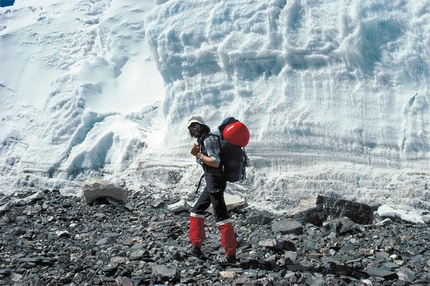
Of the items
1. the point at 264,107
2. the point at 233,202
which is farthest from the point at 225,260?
the point at 264,107

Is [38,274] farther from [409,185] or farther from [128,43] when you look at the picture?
[128,43]

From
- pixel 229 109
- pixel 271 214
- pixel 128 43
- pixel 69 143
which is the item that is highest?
pixel 128 43

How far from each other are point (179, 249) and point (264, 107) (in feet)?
13.3

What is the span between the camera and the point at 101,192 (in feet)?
26.3

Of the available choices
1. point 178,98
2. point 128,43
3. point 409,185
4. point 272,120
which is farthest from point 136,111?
point 409,185

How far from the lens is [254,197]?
8.18 meters

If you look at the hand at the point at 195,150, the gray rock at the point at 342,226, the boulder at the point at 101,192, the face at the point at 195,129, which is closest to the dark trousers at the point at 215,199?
the hand at the point at 195,150

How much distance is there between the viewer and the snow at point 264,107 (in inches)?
322

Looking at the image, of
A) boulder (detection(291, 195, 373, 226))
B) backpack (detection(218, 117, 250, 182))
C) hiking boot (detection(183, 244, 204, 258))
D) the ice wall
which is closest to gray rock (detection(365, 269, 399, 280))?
backpack (detection(218, 117, 250, 182))

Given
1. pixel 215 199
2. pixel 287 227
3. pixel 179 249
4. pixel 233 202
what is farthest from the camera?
pixel 233 202

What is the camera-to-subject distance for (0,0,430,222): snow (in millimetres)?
8172

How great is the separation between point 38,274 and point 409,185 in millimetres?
5775

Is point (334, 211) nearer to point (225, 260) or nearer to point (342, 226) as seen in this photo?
point (342, 226)

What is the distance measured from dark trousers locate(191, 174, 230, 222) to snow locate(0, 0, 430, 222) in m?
2.63
